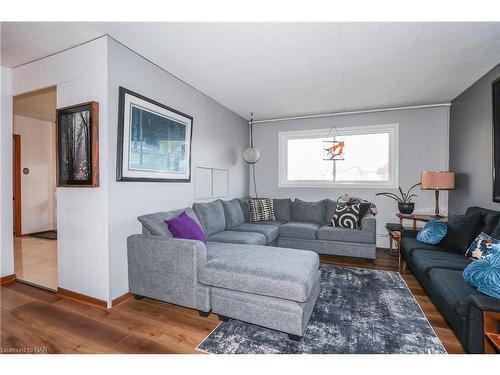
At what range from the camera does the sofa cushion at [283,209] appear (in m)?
4.46

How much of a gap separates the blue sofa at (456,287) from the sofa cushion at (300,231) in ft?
4.05

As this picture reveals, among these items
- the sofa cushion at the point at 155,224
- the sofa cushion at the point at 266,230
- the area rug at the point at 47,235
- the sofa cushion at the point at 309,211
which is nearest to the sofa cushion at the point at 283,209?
the sofa cushion at the point at 309,211

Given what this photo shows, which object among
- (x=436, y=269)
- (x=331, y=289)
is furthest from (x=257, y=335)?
(x=436, y=269)

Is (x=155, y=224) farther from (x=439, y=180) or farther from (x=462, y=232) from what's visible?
(x=439, y=180)

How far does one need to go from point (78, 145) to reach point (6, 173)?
128cm

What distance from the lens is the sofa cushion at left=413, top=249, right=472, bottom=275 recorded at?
215 cm

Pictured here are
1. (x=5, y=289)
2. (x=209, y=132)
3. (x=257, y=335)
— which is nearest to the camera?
(x=257, y=335)

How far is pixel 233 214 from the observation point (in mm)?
3861

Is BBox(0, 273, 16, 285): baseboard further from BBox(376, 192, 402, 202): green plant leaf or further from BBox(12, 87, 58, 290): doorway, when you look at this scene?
BBox(376, 192, 402, 202): green plant leaf

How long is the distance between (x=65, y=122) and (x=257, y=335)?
2717 millimetres

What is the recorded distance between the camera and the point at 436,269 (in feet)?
6.91

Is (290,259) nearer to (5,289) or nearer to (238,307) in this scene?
(238,307)

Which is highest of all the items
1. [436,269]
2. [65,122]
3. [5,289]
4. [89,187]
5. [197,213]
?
[65,122]

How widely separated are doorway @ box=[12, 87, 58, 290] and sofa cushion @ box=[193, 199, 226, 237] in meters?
2.60
